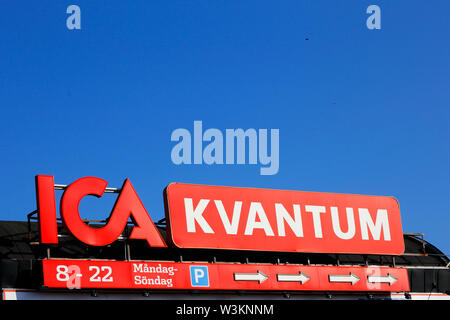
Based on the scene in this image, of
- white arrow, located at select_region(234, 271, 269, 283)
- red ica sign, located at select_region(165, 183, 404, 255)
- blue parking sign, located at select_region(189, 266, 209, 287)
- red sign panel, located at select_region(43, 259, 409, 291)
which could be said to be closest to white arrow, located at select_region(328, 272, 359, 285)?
red sign panel, located at select_region(43, 259, 409, 291)

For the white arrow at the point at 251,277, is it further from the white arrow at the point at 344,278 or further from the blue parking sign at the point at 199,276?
the white arrow at the point at 344,278

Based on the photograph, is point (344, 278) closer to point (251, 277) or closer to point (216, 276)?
point (251, 277)

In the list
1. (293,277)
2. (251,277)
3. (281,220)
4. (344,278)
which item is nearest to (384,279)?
(344,278)

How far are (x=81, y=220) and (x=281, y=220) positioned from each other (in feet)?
31.6

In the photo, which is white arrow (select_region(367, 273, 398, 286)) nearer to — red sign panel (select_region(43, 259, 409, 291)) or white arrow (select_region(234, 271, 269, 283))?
red sign panel (select_region(43, 259, 409, 291))

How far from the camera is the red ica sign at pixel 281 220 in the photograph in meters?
31.2

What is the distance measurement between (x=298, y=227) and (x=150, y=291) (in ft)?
26.7

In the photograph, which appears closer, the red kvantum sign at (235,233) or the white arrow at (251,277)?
the red kvantum sign at (235,233)

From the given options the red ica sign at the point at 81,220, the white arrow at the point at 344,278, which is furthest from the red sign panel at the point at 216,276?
the red ica sign at the point at 81,220

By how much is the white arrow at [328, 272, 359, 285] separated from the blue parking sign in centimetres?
623

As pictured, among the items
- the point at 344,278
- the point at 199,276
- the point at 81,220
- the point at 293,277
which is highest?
the point at 81,220

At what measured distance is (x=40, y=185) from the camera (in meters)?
28.2

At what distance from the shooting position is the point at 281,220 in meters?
33.4

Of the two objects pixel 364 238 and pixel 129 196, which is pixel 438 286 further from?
pixel 129 196
